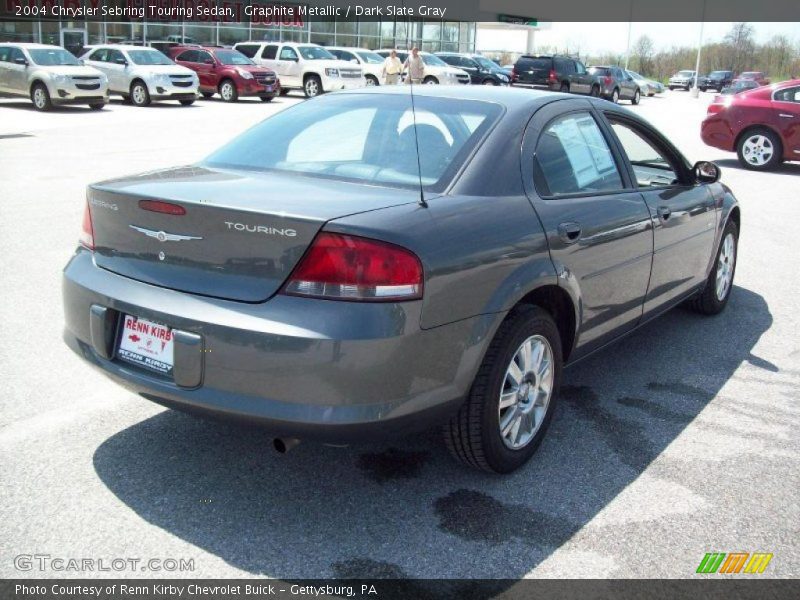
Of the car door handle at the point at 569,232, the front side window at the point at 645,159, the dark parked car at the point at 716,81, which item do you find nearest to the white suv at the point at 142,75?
the front side window at the point at 645,159

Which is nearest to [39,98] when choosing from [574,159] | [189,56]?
[189,56]

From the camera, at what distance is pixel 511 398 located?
135 inches

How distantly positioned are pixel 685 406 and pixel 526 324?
1438 mm

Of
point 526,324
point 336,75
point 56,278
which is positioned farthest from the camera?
point 336,75

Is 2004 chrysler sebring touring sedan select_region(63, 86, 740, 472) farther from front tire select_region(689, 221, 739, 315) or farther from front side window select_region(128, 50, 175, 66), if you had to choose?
front side window select_region(128, 50, 175, 66)

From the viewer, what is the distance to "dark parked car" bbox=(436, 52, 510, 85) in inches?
1410

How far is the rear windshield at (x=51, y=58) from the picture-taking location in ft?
70.7

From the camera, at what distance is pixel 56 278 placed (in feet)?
20.2

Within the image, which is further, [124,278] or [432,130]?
[432,130]

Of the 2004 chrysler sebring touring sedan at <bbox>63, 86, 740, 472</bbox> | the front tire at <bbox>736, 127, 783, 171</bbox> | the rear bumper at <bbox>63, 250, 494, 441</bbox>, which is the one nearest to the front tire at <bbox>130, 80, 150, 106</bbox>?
the front tire at <bbox>736, 127, 783, 171</bbox>

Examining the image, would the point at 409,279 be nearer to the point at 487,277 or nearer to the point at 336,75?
the point at 487,277

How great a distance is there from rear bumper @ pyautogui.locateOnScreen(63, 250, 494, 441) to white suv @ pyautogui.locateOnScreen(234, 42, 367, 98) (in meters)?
27.6

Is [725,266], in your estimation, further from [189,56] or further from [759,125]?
[189,56]

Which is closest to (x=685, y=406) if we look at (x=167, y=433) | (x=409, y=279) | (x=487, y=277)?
(x=487, y=277)
